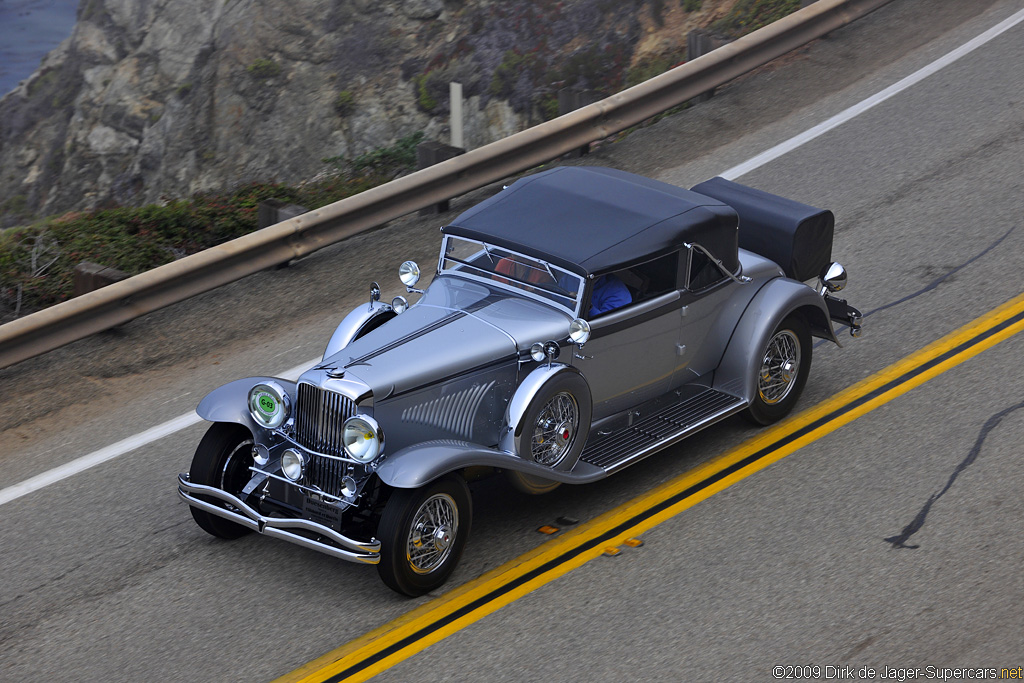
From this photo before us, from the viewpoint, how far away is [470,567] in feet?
20.3

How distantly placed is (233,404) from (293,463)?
62 centimetres

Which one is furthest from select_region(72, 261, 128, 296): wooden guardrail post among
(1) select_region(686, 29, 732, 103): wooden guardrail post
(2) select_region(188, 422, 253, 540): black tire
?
(1) select_region(686, 29, 732, 103): wooden guardrail post

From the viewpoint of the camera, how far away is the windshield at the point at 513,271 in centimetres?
663

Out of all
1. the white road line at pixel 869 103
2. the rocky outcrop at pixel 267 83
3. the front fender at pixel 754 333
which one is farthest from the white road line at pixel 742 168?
the rocky outcrop at pixel 267 83

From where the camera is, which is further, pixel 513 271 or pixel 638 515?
pixel 513 271

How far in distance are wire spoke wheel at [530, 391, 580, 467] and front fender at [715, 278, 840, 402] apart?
1404 millimetres

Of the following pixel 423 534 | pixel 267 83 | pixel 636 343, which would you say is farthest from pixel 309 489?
pixel 267 83

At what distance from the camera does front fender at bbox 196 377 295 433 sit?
6203 millimetres

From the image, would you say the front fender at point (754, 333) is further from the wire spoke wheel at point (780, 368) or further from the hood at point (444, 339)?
the hood at point (444, 339)

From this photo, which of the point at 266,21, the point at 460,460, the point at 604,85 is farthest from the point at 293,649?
the point at 266,21

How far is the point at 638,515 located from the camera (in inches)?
262

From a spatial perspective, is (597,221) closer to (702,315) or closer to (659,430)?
(702,315)

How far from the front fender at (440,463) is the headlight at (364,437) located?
0.30 feet

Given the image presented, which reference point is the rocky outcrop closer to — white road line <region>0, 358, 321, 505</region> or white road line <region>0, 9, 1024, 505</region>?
white road line <region>0, 9, 1024, 505</region>
